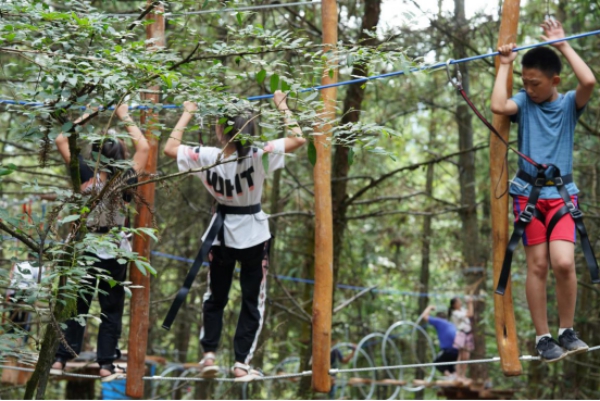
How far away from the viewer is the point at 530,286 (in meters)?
4.13

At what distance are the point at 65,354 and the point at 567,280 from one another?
10.4 ft

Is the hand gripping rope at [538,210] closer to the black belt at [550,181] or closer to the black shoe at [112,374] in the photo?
the black belt at [550,181]

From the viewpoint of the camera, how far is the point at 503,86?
13.4 feet

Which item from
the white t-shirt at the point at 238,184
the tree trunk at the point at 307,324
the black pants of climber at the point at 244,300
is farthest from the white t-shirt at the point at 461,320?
the white t-shirt at the point at 238,184

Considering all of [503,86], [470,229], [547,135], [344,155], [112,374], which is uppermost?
[344,155]

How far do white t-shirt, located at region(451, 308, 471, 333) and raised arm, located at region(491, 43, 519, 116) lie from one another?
4.94 metres

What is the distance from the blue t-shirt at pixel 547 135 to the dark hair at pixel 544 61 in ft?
0.55

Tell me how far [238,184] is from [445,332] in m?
4.89

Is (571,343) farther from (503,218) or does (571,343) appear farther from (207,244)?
(207,244)

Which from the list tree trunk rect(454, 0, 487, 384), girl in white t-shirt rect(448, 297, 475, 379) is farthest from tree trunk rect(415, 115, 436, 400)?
girl in white t-shirt rect(448, 297, 475, 379)

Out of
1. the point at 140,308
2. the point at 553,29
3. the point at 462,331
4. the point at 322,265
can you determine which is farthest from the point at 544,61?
the point at 462,331

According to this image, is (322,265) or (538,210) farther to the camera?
(322,265)

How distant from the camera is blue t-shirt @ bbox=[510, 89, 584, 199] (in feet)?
13.4

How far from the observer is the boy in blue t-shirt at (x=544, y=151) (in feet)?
13.2
